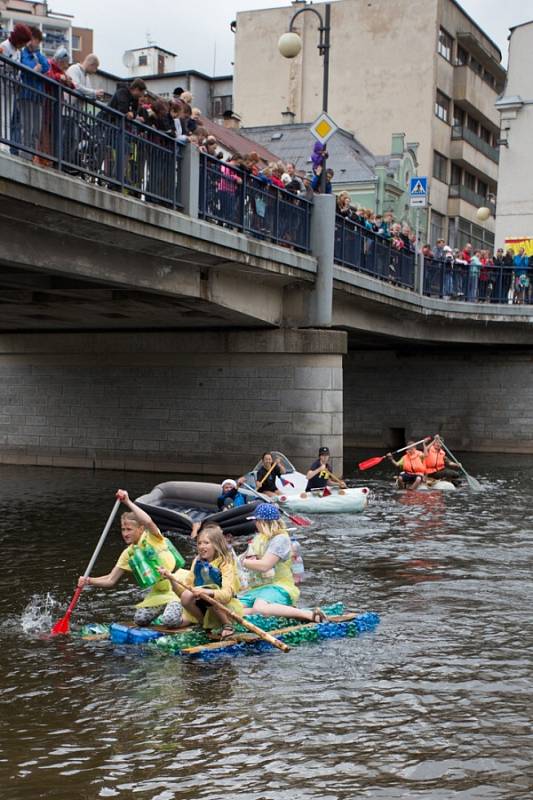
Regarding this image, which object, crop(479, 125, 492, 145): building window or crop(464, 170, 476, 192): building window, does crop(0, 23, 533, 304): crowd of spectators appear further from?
crop(479, 125, 492, 145): building window

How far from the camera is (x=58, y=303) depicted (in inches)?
858

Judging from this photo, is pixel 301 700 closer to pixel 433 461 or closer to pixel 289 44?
pixel 433 461

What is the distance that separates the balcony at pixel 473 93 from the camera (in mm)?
57469

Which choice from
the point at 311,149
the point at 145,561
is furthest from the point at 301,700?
the point at 311,149

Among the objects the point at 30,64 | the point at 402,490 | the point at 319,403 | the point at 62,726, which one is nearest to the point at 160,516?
the point at 30,64

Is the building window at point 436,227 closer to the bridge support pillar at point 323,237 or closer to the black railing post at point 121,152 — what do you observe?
the bridge support pillar at point 323,237

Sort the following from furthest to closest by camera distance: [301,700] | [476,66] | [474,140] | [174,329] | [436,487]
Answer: [476,66], [474,140], [174,329], [436,487], [301,700]

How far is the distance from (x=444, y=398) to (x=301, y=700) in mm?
30282

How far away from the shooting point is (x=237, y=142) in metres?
47.6

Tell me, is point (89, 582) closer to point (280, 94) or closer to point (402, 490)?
point (402, 490)

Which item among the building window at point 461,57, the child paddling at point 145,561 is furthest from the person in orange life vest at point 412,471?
the building window at point 461,57

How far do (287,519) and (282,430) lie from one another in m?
4.96

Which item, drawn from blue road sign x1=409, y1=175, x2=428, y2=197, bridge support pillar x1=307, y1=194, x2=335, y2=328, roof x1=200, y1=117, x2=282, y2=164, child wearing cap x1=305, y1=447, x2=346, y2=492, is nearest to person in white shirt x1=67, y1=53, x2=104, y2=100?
bridge support pillar x1=307, y1=194, x2=335, y2=328

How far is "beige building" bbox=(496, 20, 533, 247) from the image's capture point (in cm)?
4409
